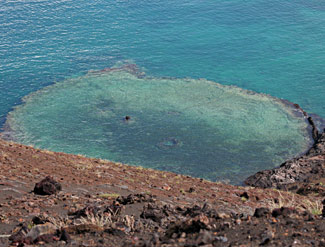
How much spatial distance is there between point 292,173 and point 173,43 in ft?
93.4

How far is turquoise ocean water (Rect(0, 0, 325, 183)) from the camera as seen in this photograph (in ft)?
138

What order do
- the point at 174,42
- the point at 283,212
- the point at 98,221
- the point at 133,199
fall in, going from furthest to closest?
the point at 174,42, the point at 133,199, the point at 283,212, the point at 98,221

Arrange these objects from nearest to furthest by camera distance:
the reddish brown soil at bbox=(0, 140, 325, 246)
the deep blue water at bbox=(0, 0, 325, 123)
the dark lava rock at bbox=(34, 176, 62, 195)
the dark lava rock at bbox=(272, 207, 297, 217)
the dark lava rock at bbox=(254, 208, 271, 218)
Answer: the reddish brown soil at bbox=(0, 140, 325, 246)
the dark lava rock at bbox=(272, 207, 297, 217)
the dark lava rock at bbox=(254, 208, 271, 218)
the dark lava rock at bbox=(34, 176, 62, 195)
the deep blue water at bbox=(0, 0, 325, 123)

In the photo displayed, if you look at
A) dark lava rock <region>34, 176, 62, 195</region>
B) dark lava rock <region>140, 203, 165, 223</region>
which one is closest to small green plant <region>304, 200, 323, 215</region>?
dark lava rock <region>140, 203, 165, 223</region>

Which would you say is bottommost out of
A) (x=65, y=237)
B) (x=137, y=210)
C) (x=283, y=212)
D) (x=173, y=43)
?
(x=173, y=43)

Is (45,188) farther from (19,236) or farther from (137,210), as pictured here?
(19,236)

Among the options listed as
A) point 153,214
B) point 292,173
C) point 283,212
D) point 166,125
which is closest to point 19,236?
point 153,214

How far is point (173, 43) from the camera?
5034 centimetres

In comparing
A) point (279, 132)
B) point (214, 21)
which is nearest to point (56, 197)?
point (279, 132)

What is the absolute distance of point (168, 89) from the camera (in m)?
39.9

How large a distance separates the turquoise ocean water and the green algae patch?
86.2 inches

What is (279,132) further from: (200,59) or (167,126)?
(200,59)

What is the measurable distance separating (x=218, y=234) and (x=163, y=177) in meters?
11.3

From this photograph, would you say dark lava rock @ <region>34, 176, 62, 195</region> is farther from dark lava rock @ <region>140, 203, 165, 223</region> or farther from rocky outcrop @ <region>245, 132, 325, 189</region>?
rocky outcrop @ <region>245, 132, 325, 189</region>
